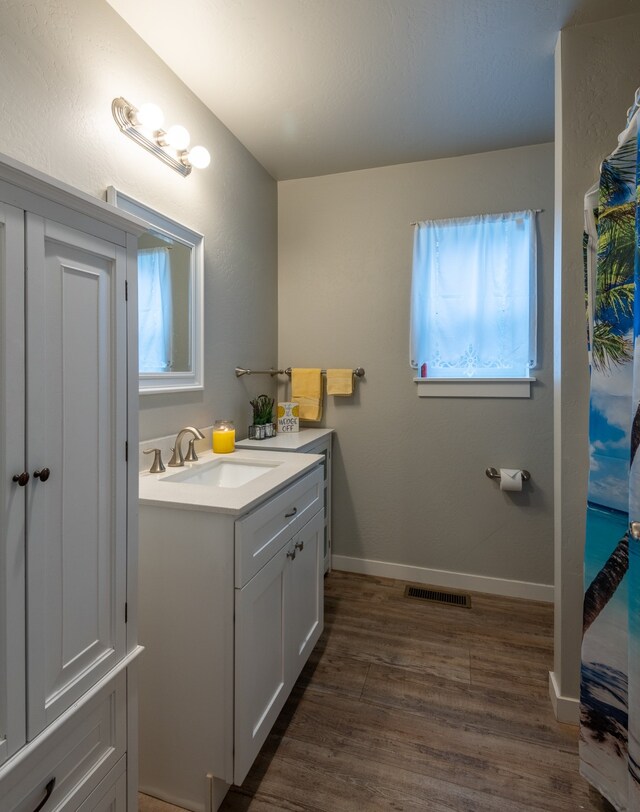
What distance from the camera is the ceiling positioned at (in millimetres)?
1411

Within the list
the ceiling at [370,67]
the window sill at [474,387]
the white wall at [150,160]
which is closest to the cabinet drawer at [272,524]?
the white wall at [150,160]

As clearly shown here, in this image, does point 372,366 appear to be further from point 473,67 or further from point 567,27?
point 567,27

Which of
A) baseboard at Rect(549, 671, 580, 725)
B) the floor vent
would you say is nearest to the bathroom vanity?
baseboard at Rect(549, 671, 580, 725)

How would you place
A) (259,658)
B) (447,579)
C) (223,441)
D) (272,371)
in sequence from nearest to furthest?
(259,658)
(223,441)
(447,579)
(272,371)

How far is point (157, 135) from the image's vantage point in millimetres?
1545

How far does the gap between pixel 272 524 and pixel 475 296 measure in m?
1.74

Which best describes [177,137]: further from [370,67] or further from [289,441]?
[289,441]

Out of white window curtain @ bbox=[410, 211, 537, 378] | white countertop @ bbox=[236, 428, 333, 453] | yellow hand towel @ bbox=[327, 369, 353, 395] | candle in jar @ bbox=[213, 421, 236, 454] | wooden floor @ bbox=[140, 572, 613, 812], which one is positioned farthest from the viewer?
yellow hand towel @ bbox=[327, 369, 353, 395]

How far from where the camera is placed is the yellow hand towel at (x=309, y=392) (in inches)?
100

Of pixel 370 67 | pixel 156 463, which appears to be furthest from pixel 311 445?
pixel 370 67

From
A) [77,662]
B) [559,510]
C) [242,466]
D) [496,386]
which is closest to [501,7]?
[496,386]

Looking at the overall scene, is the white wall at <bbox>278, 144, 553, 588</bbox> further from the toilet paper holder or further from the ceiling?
the ceiling

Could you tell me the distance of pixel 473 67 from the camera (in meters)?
1.67

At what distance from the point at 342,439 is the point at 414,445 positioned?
0.45 metres
